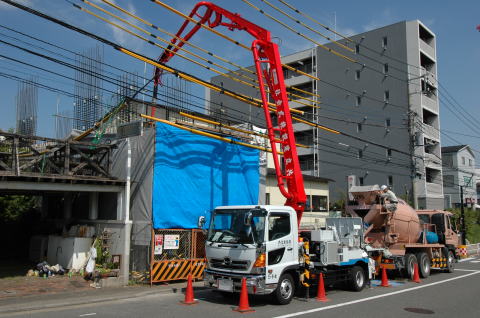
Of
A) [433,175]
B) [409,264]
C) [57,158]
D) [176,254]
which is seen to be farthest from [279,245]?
[433,175]

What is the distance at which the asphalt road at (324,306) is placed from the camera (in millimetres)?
9883

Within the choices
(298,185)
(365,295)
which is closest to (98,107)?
(298,185)

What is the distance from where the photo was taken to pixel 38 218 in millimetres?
22312

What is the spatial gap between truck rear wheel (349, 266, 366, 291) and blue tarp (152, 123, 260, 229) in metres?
6.11

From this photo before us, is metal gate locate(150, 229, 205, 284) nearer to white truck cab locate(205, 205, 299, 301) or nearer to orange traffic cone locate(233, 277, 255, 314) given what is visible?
white truck cab locate(205, 205, 299, 301)

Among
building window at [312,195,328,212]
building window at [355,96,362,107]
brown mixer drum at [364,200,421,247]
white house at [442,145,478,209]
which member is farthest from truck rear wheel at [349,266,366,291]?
white house at [442,145,478,209]

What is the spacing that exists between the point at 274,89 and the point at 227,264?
804cm

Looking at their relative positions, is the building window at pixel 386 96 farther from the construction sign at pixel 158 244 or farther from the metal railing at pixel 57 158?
the construction sign at pixel 158 244

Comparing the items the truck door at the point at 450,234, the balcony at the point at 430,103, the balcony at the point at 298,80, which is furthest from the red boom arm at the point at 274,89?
the balcony at the point at 298,80

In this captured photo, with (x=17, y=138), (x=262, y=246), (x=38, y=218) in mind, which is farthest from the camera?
(x=38, y=218)

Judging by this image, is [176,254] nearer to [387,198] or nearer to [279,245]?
[279,245]

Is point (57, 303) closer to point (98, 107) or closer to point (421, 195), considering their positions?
point (98, 107)

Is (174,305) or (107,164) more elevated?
(107,164)

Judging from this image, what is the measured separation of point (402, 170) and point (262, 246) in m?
37.7
